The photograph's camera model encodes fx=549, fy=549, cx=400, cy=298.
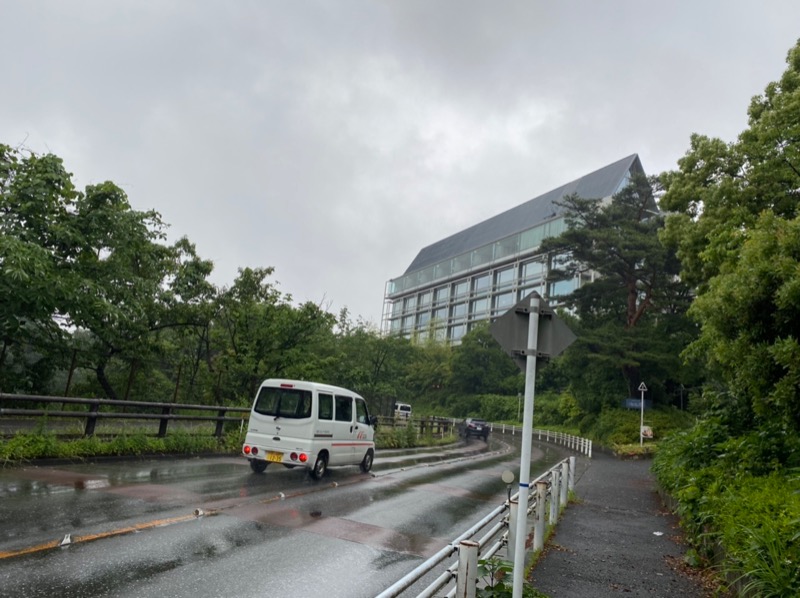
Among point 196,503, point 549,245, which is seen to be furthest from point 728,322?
point 549,245

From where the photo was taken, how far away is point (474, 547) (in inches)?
159

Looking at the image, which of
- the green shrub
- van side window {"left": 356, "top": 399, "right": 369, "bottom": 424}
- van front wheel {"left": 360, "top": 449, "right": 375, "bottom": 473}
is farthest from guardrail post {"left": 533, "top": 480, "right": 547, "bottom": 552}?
van front wheel {"left": 360, "top": 449, "right": 375, "bottom": 473}

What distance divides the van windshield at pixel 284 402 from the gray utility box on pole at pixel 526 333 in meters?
7.61

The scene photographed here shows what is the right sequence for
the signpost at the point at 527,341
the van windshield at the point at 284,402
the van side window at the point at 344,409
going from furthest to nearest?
the van side window at the point at 344,409, the van windshield at the point at 284,402, the signpost at the point at 527,341

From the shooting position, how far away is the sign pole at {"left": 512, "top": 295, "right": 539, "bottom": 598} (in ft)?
14.0

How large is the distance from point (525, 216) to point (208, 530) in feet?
267

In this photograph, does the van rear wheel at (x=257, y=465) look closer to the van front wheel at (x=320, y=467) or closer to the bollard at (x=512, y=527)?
the van front wheel at (x=320, y=467)

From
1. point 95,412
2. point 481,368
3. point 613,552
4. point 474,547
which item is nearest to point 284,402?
point 95,412

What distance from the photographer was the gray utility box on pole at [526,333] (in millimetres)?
4684

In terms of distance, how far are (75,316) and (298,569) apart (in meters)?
11.6

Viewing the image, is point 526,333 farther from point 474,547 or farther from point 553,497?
point 553,497

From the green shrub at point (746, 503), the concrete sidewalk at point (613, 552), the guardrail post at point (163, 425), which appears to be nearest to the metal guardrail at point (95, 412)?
the guardrail post at point (163, 425)

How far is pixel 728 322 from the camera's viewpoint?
8.72 meters

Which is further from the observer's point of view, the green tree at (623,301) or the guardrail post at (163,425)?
the green tree at (623,301)
